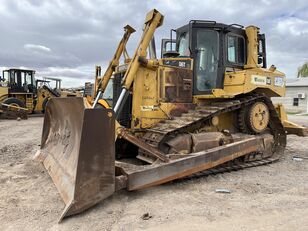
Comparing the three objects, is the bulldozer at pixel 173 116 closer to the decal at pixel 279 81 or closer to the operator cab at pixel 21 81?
the decal at pixel 279 81

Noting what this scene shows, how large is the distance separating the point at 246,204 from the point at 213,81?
9.33 ft

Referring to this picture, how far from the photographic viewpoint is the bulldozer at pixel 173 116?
4051mm

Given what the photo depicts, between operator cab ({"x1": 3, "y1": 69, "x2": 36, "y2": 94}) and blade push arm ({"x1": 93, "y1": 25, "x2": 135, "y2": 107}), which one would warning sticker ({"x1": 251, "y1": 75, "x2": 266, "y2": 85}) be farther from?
operator cab ({"x1": 3, "y1": 69, "x2": 36, "y2": 94})

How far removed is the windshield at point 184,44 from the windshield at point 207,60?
25 cm

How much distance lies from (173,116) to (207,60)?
1.37 m

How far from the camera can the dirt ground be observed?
3.46 m

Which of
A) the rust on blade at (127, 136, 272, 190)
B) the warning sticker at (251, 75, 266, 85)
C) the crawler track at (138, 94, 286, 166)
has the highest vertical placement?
the warning sticker at (251, 75, 266, 85)

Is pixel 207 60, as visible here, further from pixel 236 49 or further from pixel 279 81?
pixel 279 81

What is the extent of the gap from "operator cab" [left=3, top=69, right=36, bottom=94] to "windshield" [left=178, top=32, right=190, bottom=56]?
45.5 feet

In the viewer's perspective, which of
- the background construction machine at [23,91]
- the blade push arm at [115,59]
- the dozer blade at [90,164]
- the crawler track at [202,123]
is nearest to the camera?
the dozer blade at [90,164]

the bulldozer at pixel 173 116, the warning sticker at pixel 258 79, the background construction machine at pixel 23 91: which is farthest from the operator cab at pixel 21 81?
the warning sticker at pixel 258 79

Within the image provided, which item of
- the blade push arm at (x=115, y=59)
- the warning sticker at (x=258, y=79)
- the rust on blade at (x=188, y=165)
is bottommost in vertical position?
the rust on blade at (x=188, y=165)

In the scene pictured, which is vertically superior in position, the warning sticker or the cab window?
the cab window

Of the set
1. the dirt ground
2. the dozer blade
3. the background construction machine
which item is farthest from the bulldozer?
the background construction machine
